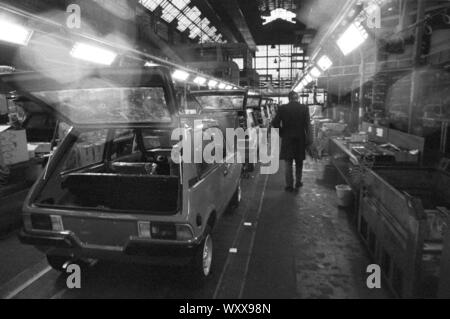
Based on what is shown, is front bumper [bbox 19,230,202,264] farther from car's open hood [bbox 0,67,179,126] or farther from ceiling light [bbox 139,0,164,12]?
ceiling light [bbox 139,0,164,12]

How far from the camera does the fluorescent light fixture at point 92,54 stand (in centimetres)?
450

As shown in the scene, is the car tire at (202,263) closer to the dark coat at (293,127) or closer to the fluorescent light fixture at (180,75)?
the dark coat at (293,127)

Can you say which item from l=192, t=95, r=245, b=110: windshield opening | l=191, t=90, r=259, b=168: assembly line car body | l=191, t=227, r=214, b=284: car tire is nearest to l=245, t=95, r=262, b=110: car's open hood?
l=191, t=90, r=259, b=168: assembly line car body

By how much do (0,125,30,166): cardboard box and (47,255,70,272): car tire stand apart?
217cm

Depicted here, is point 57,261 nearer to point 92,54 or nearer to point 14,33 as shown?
point 14,33

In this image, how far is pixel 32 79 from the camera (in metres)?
2.84

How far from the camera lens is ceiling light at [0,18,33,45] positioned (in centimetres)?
337

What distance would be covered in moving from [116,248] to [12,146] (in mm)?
3216

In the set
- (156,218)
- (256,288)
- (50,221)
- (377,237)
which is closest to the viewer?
(156,218)

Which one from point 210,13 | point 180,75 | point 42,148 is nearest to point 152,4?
point 210,13

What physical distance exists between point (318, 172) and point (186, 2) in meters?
14.3

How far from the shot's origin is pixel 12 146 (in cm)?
493

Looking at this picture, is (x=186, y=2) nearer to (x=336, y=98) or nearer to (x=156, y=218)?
(x=336, y=98)
